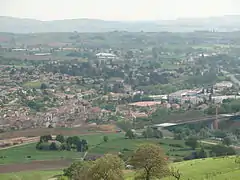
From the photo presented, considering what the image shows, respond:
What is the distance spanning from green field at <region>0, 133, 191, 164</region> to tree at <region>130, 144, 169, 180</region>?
514 inches

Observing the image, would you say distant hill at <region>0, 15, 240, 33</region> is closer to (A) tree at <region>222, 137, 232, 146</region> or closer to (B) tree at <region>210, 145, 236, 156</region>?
(A) tree at <region>222, 137, 232, 146</region>

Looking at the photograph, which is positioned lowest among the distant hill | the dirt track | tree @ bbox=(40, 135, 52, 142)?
the distant hill

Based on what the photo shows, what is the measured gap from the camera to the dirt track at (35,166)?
24422 millimetres

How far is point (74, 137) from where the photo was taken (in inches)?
1183

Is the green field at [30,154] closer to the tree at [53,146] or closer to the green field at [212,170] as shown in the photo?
the tree at [53,146]

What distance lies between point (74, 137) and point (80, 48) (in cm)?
6397

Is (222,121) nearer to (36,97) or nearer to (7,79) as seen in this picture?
(36,97)

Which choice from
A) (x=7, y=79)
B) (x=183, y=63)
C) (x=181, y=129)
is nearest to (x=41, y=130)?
(x=181, y=129)

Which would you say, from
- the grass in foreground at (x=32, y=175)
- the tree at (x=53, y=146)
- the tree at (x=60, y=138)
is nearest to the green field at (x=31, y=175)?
the grass in foreground at (x=32, y=175)

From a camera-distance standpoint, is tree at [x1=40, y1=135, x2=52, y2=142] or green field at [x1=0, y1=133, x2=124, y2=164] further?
tree at [x1=40, y1=135, x2=52, y2=142]

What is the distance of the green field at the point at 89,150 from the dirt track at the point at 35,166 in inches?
32.3

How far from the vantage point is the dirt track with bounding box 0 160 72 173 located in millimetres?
24422

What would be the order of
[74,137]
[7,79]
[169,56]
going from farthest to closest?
[169,56] < [7,79] < [74,137]

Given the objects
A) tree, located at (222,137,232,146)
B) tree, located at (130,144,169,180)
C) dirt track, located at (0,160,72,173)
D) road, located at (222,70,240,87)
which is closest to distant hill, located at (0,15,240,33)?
road, located at (222,70,240,87)
